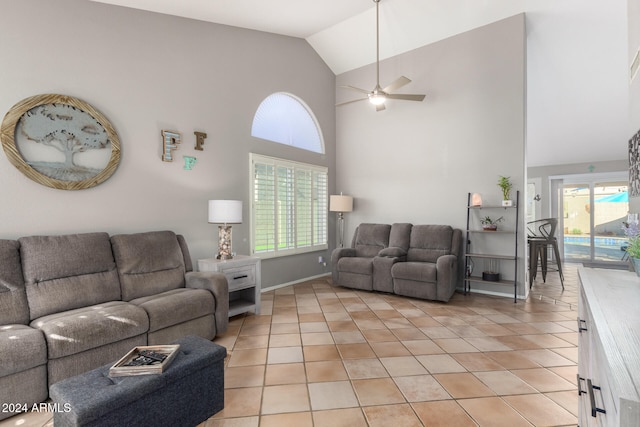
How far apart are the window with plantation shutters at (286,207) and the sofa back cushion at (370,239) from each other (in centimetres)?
75

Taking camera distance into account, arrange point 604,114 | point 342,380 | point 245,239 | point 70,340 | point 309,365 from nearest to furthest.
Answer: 1. point 70,340
2. point 342,380
3. point 309,365
4. point 245,239
5. point 604,114

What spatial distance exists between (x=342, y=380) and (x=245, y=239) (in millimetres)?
2673

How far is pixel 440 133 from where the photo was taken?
203 inches

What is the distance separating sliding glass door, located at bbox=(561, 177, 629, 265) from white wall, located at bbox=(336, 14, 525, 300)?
4412 mm

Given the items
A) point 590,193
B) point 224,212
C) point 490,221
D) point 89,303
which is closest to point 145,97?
point 224,212

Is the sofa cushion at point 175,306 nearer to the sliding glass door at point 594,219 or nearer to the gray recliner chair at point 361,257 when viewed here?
the gray recliner chair at point 361,257

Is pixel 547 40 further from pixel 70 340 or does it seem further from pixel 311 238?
pixel 70 340

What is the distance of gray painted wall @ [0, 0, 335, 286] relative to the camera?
9.14 ft

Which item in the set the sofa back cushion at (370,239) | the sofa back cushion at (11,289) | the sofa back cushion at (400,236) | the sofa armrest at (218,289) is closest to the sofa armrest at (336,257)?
the sofa back cushion at (370,239)

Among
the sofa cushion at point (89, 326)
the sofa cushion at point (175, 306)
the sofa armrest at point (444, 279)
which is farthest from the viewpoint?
the sofa armrest at point (444, 279)

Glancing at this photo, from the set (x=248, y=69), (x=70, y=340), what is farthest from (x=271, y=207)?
(x=70, y=340)

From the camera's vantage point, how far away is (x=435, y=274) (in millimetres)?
4277

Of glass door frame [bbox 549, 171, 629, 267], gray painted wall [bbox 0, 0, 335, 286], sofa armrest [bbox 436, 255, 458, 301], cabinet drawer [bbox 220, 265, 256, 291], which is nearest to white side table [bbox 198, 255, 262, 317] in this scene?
cabinet drawer [bbox 220, 265, 256, 291]

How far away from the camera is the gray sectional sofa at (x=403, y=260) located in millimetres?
4320
